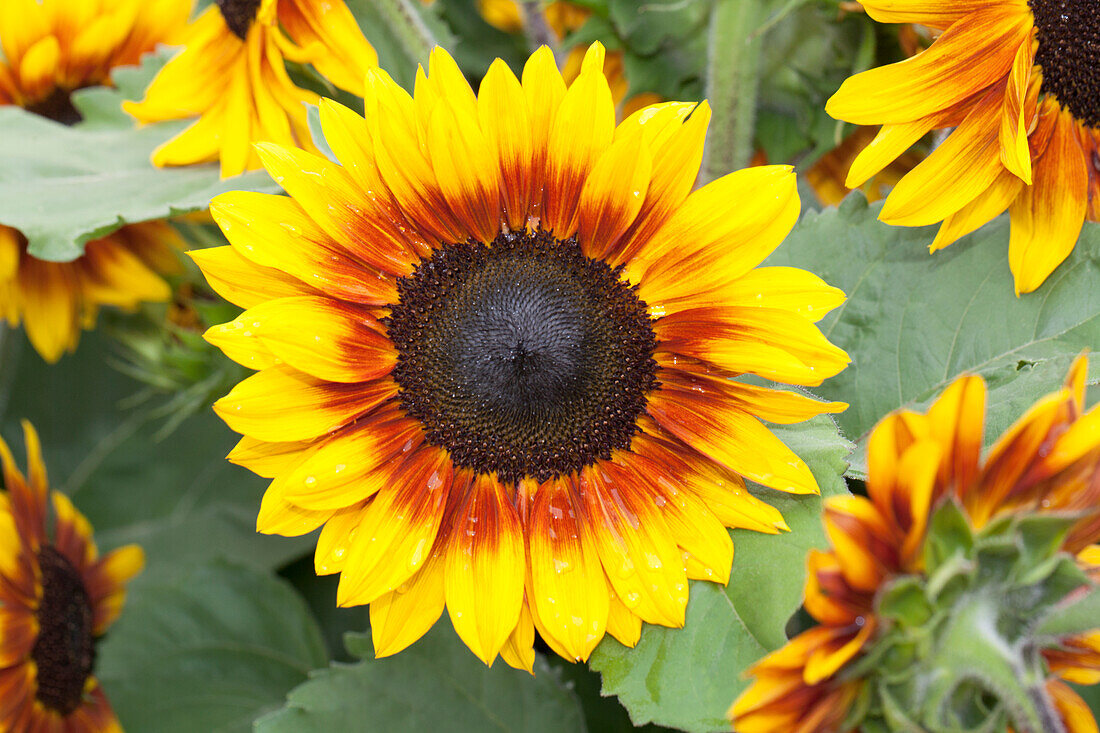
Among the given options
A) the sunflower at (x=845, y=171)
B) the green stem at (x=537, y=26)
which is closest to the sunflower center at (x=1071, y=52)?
the sunflower at (x=845, y=171)

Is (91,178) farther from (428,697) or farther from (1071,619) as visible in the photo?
(1071,619)

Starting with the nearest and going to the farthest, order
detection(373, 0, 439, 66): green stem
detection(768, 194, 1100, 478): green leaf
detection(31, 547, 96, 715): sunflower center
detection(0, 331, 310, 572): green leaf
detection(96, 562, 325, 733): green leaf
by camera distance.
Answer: detection(768, 194, 1100, 478): green leaf < detection(373, 0, 439, 66): green stem < detection(31, 547, 96, 715): sunflower center < detection(96, 562, 325, 733): green leaf < detection(0, 331, 310, 572): green leaf

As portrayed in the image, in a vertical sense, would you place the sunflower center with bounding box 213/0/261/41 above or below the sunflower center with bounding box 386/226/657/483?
above

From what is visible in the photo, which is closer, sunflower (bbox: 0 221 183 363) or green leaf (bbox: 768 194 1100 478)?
green leaf (bbox: 768 194 1100 478)

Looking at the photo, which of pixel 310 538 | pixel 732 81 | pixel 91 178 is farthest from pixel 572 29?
pixel 310 538

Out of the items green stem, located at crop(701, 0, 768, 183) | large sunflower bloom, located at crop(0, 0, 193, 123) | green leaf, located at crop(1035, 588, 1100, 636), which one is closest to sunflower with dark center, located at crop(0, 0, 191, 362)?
large sunflower bloom, located at crop(0, 0, 193, 123)

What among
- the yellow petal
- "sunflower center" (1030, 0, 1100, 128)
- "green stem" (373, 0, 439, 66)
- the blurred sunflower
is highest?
"sunflower center" (1030, 0, 1100, 128)

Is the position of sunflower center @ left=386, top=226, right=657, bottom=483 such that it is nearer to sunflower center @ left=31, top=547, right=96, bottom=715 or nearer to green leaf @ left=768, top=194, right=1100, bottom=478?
green leaf @ left=768, top=194, right=1100, bottom=478

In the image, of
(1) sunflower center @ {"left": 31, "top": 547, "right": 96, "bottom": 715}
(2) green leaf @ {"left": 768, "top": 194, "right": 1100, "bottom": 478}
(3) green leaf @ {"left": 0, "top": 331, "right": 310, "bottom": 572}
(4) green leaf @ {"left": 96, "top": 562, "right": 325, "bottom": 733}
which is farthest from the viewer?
(3) green leaf @ {"left": 0, "top": 331, "right": 310, "bottom": 572}
